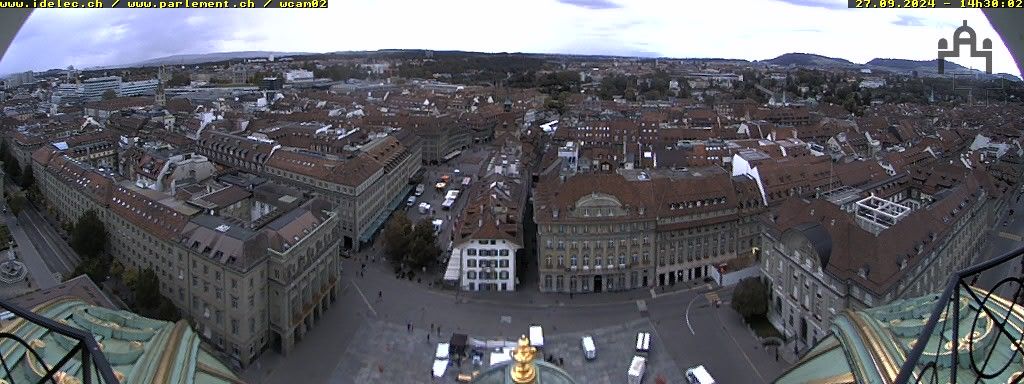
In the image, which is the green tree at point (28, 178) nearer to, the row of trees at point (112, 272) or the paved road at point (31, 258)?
the paved road at point (31, 258)

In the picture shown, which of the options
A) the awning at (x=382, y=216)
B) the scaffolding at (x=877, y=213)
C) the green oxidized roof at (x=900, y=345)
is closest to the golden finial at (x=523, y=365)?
the green oxidized roof at (x=900, y=345)

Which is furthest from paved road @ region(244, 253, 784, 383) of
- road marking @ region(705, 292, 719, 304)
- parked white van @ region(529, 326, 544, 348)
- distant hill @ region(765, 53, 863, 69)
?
distant hill @ region(765, 53, 863, 69)

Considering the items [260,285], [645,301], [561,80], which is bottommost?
[645,301]

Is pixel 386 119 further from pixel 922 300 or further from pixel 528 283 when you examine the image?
pixel 922 300

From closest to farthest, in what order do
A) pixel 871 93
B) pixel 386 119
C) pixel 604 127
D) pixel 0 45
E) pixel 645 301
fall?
pixel 0 45, pixel 645 301, pixel 604 127, pixel 386 119, pixel 871 93

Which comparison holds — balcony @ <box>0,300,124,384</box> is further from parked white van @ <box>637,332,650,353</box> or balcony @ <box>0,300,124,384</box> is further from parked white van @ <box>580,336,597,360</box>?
parked white van @ <box>637,332,650,353</box>

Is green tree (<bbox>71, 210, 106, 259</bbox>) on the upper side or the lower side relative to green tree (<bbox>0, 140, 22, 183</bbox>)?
lower

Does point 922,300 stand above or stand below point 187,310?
above

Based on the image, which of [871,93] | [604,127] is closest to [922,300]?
[604,127]
